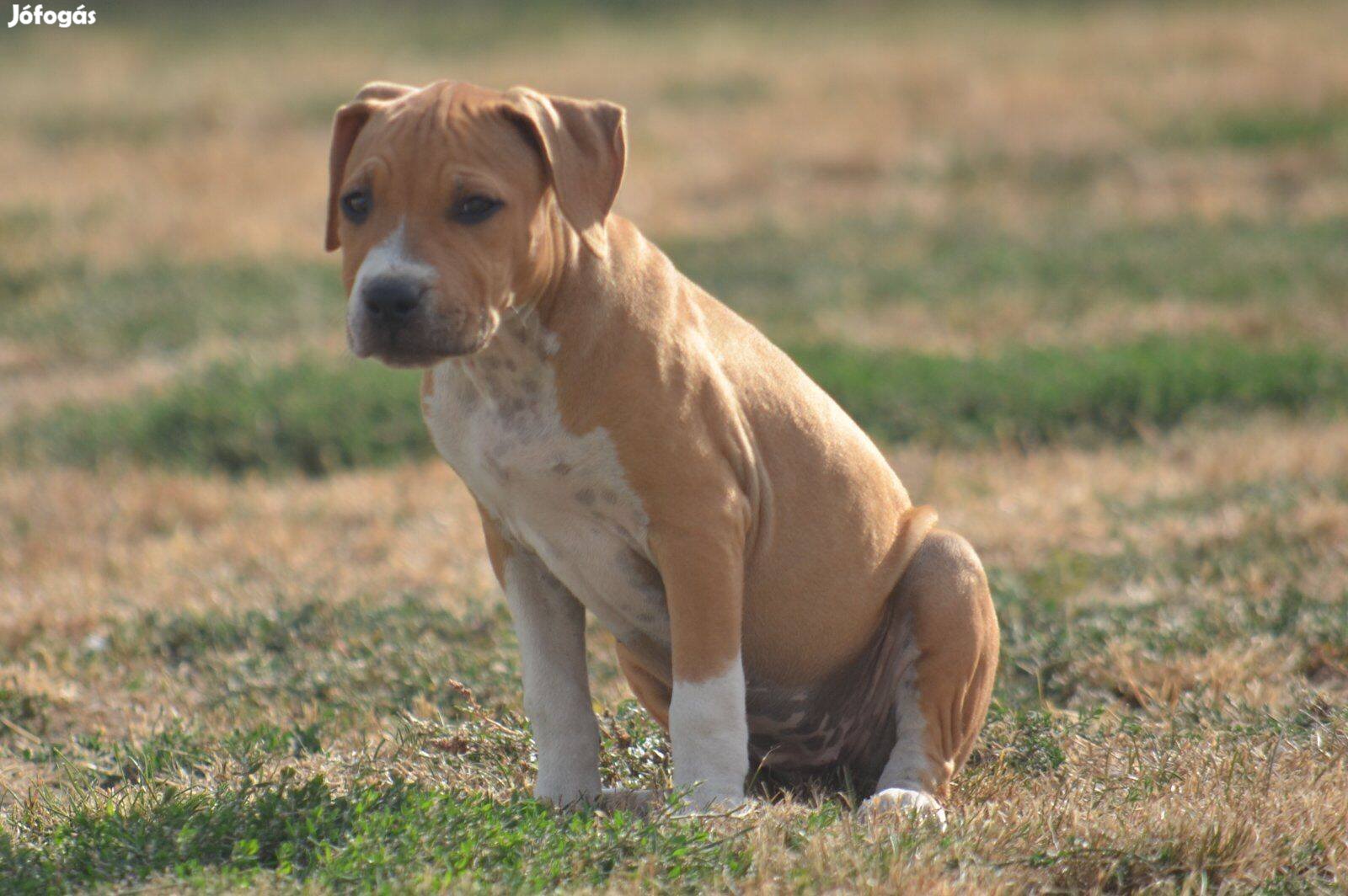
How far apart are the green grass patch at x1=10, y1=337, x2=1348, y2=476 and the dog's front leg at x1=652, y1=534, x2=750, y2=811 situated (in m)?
4.92

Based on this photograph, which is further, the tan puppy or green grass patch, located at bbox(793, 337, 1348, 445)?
green grass patch, located at bbox(793, 337, 1348, 445)

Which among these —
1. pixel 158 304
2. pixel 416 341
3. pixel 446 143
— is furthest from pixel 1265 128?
pixel 416 341

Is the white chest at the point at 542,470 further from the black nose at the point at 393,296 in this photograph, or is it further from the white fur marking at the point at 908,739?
the white fur marking at the point at 908,739

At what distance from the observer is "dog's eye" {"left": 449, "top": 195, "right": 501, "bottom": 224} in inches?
136

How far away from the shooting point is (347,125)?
149 inches

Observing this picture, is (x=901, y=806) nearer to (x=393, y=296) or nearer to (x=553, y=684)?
(x=553, y=684)

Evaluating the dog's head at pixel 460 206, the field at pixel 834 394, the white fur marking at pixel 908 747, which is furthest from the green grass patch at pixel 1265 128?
the dog's head at pixel 460 206

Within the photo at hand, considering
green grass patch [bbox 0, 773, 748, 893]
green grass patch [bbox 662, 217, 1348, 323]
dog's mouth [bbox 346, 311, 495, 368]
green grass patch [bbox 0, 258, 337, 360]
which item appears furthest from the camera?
green grass patch [bbox 0, 258, 337, 360]

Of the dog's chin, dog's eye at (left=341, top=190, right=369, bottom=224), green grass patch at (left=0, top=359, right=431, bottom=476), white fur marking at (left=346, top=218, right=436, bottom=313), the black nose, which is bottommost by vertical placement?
green grass patch at (left=0, top=359, right=431, bottom=476)

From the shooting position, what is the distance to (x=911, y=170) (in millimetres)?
15234

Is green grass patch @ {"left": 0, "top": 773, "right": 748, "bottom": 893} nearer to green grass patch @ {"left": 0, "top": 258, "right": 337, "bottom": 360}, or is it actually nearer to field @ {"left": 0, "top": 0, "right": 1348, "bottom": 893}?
field @ {"left": 0, "top": 0, "right": 1348, "bottom": 893}

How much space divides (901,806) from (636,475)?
0.98 meters

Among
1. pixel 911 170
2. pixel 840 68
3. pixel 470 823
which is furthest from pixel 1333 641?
pixel 840 68

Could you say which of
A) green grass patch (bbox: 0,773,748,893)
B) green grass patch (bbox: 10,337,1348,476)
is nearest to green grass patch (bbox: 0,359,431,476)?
green grass patch (bbox: 10,337,1348,476)
